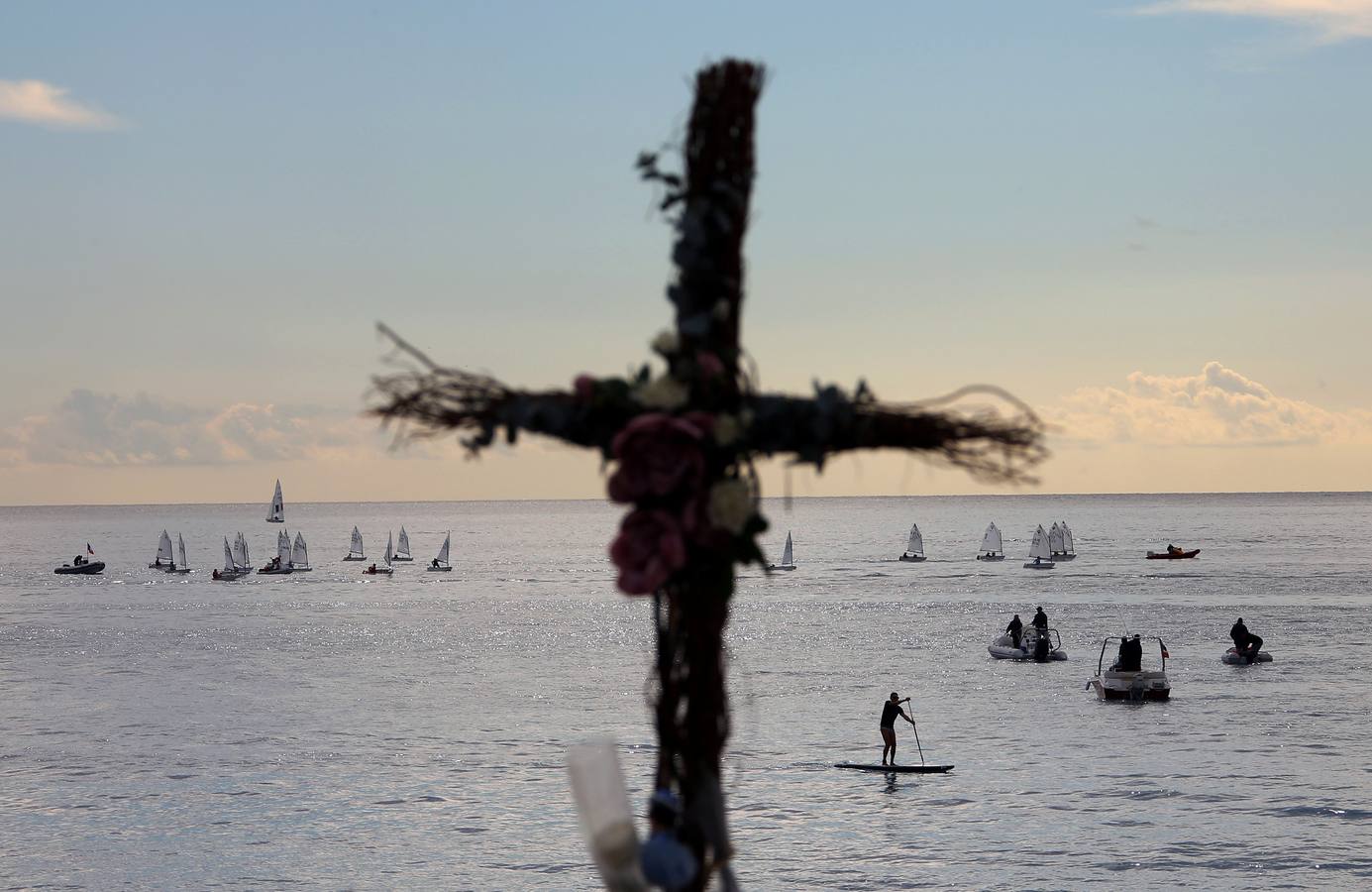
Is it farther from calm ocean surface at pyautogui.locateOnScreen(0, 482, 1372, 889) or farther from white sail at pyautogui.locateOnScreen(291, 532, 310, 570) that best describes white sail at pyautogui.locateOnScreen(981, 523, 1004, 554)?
white sail at pyautogui.locateOnScreen(291, 532, 310, 570)

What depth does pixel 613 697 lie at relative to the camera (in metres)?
57.2

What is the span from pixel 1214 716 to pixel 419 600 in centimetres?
7899

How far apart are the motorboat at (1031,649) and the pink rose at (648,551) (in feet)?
212

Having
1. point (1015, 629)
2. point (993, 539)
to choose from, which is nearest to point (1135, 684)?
point (1015, 629)

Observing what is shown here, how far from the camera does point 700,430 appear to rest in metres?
4.52

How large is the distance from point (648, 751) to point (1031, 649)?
1167 inches

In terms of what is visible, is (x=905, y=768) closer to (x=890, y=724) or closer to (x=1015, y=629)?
(x=890, y=724)

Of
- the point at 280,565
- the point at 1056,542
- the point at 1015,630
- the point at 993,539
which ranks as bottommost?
the point at 280,565

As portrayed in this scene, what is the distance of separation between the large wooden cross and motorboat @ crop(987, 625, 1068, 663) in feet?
211

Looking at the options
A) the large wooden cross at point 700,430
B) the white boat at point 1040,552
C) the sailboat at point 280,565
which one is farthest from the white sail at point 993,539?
the large wooden cross at point 700,430

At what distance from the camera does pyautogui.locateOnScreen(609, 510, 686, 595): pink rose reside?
4441 mm

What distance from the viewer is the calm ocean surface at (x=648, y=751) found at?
30438 mm

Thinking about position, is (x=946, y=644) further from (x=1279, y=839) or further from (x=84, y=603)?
(x=84, y=603)

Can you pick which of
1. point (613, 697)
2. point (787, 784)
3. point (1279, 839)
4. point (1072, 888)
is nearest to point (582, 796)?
point (1072, 888)
